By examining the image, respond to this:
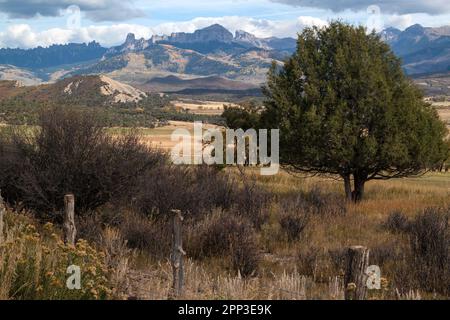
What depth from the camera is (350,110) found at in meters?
20.0

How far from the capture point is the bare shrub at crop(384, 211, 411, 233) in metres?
14.8

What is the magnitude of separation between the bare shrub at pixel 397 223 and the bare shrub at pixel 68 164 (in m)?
7.11

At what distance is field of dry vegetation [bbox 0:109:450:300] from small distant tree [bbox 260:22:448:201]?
2.27 m

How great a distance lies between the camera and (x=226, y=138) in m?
37.8

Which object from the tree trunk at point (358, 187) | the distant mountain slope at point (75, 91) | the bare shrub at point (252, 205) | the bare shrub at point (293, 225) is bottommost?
the distant mountain slope at point (75, 91)

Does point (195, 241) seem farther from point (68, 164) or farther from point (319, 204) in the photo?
point (319, 204)

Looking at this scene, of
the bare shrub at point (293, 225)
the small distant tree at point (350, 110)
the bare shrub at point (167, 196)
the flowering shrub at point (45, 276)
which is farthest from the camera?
the small distant tree at point (350, 110)

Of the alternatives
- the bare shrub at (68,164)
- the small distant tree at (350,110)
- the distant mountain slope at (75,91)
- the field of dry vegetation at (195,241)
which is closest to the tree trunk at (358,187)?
the small distant tree at (350,110)

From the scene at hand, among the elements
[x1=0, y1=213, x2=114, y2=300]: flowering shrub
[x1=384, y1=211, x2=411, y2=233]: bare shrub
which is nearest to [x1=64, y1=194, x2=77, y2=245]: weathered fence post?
[x1=0, y1=213, x2=114, y2=300]: flowering shrub

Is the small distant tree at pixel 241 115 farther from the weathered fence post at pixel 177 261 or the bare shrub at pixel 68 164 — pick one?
the weathered fence post at pixel 177 261

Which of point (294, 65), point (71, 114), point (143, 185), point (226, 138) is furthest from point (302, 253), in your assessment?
point (226, 138)

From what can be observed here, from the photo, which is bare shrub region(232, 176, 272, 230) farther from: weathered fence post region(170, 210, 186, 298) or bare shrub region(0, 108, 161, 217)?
weathered fence post region(170, 210, 186, 298)

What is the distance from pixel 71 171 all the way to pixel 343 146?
10369mm

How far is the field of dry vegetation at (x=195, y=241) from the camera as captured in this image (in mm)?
6816
